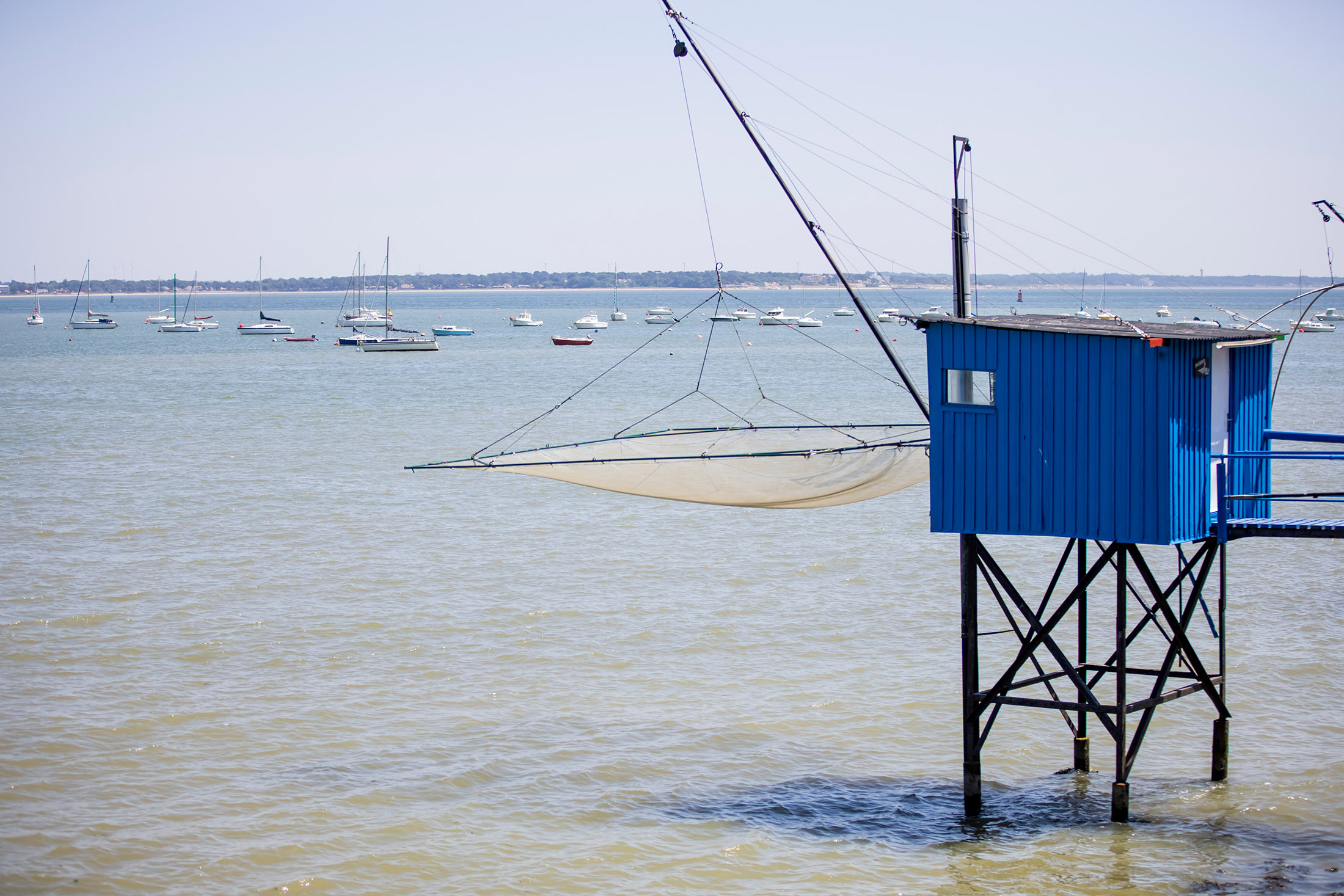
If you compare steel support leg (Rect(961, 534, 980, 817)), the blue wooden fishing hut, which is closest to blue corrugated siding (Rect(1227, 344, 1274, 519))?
the blue wooden fishing hut

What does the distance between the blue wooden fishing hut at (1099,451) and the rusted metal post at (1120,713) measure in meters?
0.03

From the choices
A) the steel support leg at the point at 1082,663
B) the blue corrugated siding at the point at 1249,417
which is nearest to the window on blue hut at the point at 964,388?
the steel support leg at the point at 1082,663

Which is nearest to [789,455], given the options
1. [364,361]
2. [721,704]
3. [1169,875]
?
[721,704]

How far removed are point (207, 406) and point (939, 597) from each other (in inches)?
1939

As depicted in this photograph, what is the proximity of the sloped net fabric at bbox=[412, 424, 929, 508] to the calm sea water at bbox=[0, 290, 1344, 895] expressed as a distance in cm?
333

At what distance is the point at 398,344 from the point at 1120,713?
9948cm

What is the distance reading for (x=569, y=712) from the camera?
725 inches

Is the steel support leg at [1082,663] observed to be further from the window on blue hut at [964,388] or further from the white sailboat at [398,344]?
the white sailboat at [398,344]

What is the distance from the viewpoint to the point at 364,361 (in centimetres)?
9906

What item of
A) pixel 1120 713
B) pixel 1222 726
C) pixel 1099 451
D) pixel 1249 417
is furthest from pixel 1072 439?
pixel 1222 726

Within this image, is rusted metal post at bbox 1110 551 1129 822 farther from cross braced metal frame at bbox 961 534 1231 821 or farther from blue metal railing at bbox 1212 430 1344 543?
blue metal railing at bbox 1212 430 1344 543

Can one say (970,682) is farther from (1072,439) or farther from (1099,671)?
(1072,439)

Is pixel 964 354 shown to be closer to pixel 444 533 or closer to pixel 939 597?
pixel 939 597

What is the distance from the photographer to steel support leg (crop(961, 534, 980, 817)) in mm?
14406
